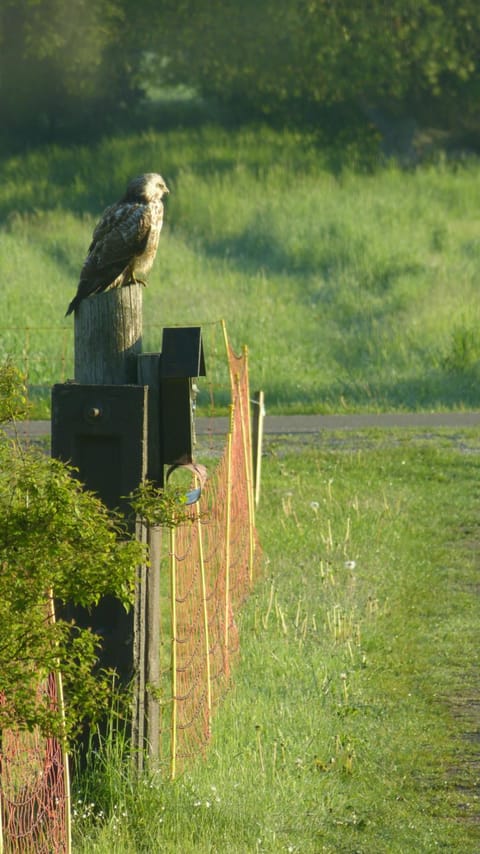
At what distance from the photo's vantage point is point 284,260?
31.8 meters

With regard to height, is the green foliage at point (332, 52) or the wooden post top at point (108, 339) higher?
the green foliage at point (332, 52)

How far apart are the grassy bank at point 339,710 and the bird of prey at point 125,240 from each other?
2.41 metres

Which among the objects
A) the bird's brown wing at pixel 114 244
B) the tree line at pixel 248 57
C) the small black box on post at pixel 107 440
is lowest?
the small black box on post at pixel 107 440

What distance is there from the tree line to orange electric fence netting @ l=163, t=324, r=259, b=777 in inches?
1395

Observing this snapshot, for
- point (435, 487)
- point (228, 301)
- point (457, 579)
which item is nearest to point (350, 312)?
point (228, 301)

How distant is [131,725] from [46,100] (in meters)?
43.8

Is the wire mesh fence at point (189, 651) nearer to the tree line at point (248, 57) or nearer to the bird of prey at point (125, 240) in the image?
the bird of prey at point (125, 240)

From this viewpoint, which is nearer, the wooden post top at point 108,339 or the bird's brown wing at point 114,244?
the wooden post top at point 108,339

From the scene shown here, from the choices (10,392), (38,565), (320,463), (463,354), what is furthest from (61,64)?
(38,565)

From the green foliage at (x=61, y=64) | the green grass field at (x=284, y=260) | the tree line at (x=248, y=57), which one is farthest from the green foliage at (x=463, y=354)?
the green foliage at (x=61, y=64)

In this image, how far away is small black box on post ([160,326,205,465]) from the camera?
654 cm

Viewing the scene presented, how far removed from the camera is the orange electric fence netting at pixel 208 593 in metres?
7.49

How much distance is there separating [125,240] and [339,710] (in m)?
2.96

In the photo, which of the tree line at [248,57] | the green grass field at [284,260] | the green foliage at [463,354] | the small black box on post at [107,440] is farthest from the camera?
the tree line at [248,57]
